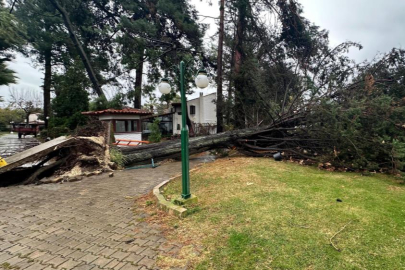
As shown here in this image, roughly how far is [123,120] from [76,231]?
12.9m

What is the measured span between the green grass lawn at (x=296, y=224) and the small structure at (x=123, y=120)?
11249mm

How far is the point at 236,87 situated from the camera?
11.2 m

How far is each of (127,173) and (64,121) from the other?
11.6m

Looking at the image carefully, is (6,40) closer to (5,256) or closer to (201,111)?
(5,256)

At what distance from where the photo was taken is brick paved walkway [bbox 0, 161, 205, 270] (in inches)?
89.0

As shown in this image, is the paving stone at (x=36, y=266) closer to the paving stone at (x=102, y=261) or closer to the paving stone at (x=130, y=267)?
the paving stone at (x=102, y=261)

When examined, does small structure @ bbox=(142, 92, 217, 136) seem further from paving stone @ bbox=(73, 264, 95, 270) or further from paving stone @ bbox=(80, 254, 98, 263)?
paving stone @ bbox=(73, 264, 95, 270)

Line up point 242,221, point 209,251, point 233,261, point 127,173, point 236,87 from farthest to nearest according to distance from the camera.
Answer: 1. point 236,87
2. point 127,173
3. point 242,221
4. point 209,251
5. point 233,261

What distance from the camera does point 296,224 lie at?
2.68 metres

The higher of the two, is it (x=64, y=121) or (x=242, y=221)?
(x=64, y=121)

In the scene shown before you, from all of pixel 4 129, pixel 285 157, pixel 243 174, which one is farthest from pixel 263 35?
pixel 4 129

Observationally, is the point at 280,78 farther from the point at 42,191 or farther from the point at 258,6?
the point at 42,191

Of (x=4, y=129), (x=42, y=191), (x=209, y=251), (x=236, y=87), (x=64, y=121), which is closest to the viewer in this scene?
(x=209, y=251)

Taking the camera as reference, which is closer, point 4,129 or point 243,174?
point 243,174
